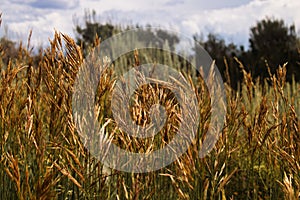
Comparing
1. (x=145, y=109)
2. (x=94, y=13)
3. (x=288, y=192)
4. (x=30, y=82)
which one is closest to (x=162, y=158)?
(x=145, y=109)

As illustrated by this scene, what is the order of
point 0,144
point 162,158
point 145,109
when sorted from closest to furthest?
point 145,109 → point 162,158 → point 0,144

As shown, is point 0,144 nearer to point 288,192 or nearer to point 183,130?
point 183,130

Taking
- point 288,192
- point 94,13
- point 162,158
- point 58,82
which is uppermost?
point 94,13

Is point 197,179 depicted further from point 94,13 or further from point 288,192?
point 94,13

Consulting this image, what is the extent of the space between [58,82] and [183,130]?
0.61 m

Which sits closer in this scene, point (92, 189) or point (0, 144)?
point (92, 189)

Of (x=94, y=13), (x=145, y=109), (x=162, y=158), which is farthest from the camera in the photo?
(x=94, y=13)

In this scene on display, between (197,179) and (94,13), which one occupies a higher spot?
(94,13)

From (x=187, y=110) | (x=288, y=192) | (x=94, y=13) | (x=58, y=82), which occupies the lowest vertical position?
(x=288, y=192)

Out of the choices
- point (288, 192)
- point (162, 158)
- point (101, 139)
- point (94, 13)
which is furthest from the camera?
point (94, 13)

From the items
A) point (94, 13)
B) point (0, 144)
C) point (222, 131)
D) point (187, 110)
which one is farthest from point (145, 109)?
point (94, 13)

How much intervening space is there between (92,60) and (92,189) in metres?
0.56

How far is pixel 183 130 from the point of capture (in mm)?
1752

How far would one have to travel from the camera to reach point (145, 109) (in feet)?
6.31
